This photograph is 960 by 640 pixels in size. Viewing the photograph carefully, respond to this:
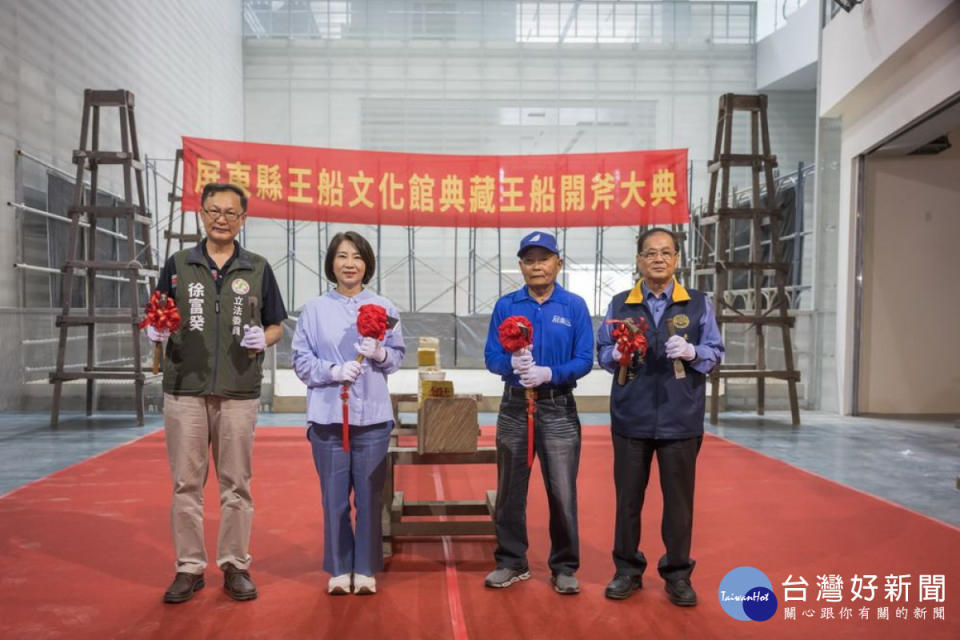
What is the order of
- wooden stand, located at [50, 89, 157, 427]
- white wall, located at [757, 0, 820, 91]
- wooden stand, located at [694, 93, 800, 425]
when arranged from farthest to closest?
white wall, located at [757, 0, 820, 91] < wooden stand, located at [694, 93, 800, 425] < wooden stand, located at [50, 89, 157, 427]

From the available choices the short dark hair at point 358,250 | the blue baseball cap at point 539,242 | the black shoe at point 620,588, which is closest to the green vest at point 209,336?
the short dark hair at point 358,250

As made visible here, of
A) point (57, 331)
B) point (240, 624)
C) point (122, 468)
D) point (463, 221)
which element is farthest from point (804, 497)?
point (57, 331)

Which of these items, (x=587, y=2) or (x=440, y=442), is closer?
(x=440, y=442)

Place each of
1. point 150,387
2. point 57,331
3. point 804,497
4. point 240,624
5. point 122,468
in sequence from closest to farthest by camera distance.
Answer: point 240,624 → point 804,497 → point 122,468 → point 150,387 → point 57,331

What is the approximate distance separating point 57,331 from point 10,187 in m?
1.88

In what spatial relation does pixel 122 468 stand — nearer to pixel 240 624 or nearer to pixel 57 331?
pixel 240 624

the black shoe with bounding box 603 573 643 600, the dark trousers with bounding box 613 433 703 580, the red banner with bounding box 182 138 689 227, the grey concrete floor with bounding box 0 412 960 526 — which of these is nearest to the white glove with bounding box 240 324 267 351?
the dark trousers with bounding box 613 433 703 580

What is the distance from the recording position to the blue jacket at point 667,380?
8.95 ft

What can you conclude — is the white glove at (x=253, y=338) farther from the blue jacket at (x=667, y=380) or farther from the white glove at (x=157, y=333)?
the blue jacket at (x=667, y=380)

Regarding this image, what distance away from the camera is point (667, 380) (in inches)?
108

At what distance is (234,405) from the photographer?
278 centimetres

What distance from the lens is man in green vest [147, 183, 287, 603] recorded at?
2.74 metres

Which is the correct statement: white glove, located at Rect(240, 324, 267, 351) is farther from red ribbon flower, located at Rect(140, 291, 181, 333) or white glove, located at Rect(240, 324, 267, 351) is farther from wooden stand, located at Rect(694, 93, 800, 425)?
wooden stand, located at Rect(694, 93, 800, 425)

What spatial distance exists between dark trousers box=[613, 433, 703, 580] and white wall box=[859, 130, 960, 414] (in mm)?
6872
